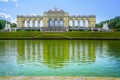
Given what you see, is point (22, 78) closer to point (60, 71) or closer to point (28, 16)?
point (60, 71)

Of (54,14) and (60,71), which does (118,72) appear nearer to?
(60,71)

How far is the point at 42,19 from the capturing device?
67.1 m

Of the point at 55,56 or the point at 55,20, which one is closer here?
the point at 55,56

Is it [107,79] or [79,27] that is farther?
[79,27]

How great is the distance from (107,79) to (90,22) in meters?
61.6

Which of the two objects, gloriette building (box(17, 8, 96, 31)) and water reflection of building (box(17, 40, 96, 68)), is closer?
water reflection of building (box(17, 40, 96, 68))

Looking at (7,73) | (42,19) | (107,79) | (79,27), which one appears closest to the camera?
(107,79)

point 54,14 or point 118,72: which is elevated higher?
point 54,14

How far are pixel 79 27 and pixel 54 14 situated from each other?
7.89 m

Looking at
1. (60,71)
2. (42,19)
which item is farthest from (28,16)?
(60,71)

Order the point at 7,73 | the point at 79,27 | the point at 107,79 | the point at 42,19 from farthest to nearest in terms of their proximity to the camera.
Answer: the point at 42,19 → the point at 79,27 → the point at 7,73 → the point at 107,79

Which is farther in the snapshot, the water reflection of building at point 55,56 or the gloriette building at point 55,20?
the gloriette building at point 55,20

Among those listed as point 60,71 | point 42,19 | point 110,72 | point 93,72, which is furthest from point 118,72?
point 42,19

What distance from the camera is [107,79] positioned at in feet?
16.7
